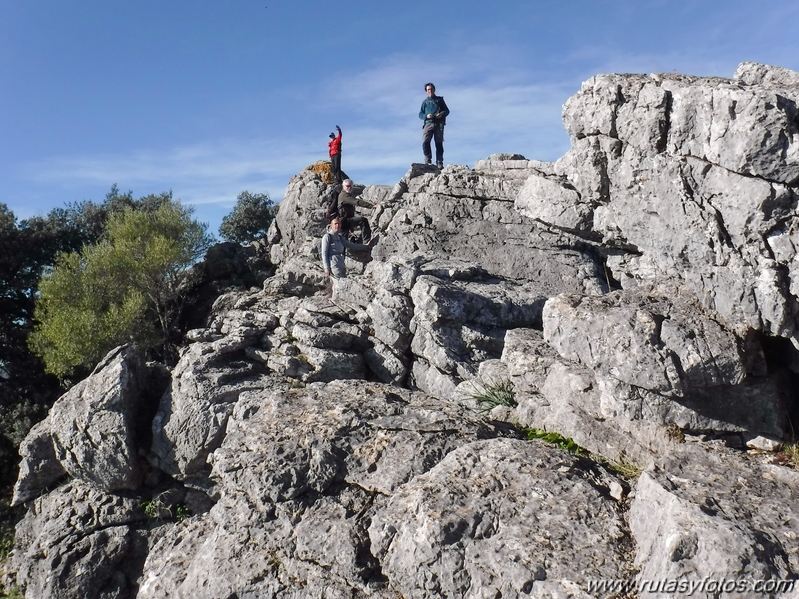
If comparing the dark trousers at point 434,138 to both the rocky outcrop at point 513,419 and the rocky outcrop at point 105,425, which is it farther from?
the rocky outcrop at point 105,425

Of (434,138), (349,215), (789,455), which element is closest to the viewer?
(789,455)

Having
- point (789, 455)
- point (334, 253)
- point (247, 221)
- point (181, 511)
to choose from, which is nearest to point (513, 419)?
point (789, 455)

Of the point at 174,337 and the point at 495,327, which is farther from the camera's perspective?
the point at 174,337

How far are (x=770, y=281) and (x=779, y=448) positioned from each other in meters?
2.98

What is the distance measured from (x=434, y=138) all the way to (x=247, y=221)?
1196cm

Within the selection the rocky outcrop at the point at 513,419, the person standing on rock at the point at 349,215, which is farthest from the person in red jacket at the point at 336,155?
the rocky outcrop at the point at 513,419

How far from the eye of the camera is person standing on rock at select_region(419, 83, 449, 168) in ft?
84.1

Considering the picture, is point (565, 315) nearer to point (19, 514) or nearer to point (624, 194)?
point (624, 194)

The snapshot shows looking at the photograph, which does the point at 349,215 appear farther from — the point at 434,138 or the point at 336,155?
the point at 336,155

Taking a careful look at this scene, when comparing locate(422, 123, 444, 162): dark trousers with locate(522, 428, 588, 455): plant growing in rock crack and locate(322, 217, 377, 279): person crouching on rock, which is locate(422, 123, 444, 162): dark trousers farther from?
locate(522, 428, 588, 455): plant growing in rock crack

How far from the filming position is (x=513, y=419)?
13.4 meters

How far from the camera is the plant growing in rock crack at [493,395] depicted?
45.4ft

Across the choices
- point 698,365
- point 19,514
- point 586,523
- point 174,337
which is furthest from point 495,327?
Answer: point 19,514

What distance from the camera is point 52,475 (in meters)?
16.9
